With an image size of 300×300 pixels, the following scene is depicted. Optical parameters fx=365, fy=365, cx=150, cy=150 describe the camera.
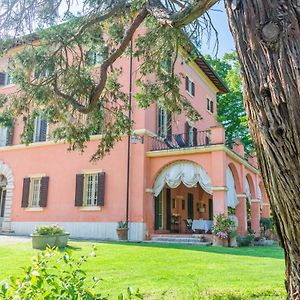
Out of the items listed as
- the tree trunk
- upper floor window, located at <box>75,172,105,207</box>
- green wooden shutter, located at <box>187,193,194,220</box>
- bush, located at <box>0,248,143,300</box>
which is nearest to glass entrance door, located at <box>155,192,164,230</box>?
upper floor window, located at <box>75,172,105,207</box>

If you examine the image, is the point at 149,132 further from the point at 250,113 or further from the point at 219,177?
the point at 250,113

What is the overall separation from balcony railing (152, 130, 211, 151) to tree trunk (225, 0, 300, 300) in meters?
14.1

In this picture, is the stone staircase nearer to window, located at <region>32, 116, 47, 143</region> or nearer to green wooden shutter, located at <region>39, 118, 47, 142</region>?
green wooden shutter, located at <region>39, 118, 47, 142</region>

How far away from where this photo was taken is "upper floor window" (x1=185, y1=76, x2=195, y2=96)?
20788mm

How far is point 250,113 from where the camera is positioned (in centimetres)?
226

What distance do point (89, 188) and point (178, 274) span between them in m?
11.2

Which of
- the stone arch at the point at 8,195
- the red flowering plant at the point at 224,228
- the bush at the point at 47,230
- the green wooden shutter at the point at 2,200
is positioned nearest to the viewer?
the bush at the point at 47,230

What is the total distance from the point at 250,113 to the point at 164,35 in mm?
5565

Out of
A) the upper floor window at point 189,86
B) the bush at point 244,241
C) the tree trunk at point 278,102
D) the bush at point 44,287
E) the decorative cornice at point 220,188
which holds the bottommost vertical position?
the bush at point 244,241

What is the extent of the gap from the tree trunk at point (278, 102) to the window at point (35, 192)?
57.8ft

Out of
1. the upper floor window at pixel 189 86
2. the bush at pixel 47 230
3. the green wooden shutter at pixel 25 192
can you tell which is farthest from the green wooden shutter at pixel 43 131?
the bush at pixel 47 230

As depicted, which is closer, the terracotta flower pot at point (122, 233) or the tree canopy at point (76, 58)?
the tree canopy at point (76, 58)

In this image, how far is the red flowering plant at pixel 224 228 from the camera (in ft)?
46.2

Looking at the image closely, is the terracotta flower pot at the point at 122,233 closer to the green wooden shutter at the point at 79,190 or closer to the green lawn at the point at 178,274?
the green wooden shutter at the point at 79,190
